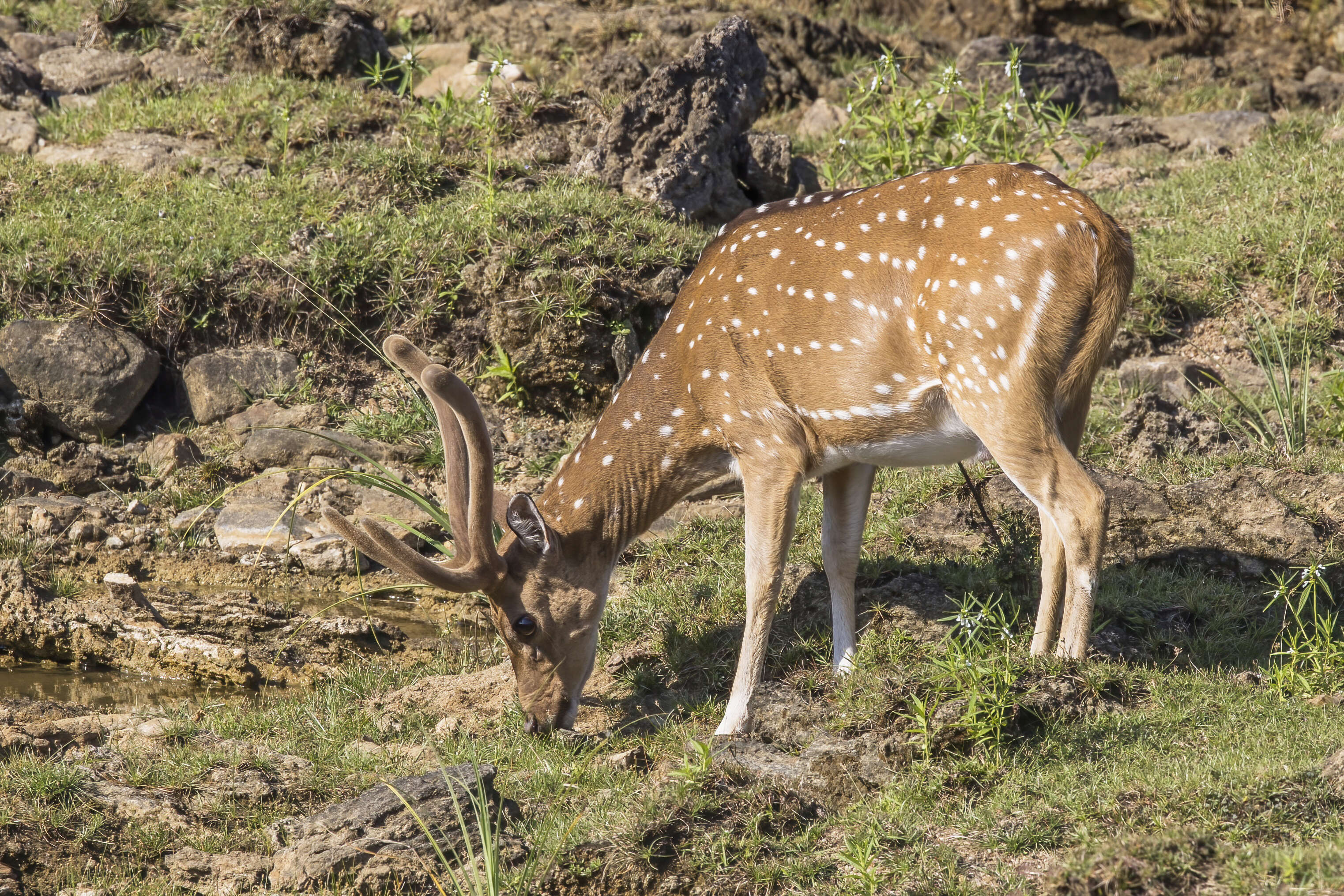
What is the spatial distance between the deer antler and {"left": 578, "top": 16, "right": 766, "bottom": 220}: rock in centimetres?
462

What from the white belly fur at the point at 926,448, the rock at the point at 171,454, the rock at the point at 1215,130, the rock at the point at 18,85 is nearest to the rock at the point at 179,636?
the rock at the point at 171,454

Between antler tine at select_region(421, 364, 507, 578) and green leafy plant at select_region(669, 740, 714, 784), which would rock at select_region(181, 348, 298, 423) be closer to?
antler tine at select_region(421, 364, 507, 578)

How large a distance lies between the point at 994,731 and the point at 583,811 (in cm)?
160

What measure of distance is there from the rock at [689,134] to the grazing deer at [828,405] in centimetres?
373

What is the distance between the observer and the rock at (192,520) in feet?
25.4

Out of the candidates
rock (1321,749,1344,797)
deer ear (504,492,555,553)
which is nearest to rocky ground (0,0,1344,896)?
rock (1321,749,1344,797)

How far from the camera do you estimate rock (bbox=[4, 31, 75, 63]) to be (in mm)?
12047

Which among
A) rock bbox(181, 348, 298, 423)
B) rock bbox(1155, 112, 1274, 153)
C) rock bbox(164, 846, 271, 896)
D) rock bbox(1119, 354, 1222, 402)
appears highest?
rock bbox(1155, 112, 1274, 153)

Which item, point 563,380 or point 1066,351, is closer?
point 1066,351

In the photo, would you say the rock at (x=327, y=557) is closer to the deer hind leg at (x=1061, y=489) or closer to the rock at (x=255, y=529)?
the rock at (x=255, y=529)

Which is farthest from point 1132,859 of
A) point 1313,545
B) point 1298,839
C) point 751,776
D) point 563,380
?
point 563,380

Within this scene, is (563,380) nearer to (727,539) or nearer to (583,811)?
(727,539)

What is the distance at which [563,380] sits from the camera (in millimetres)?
8711

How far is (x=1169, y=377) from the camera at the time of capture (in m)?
8.45
